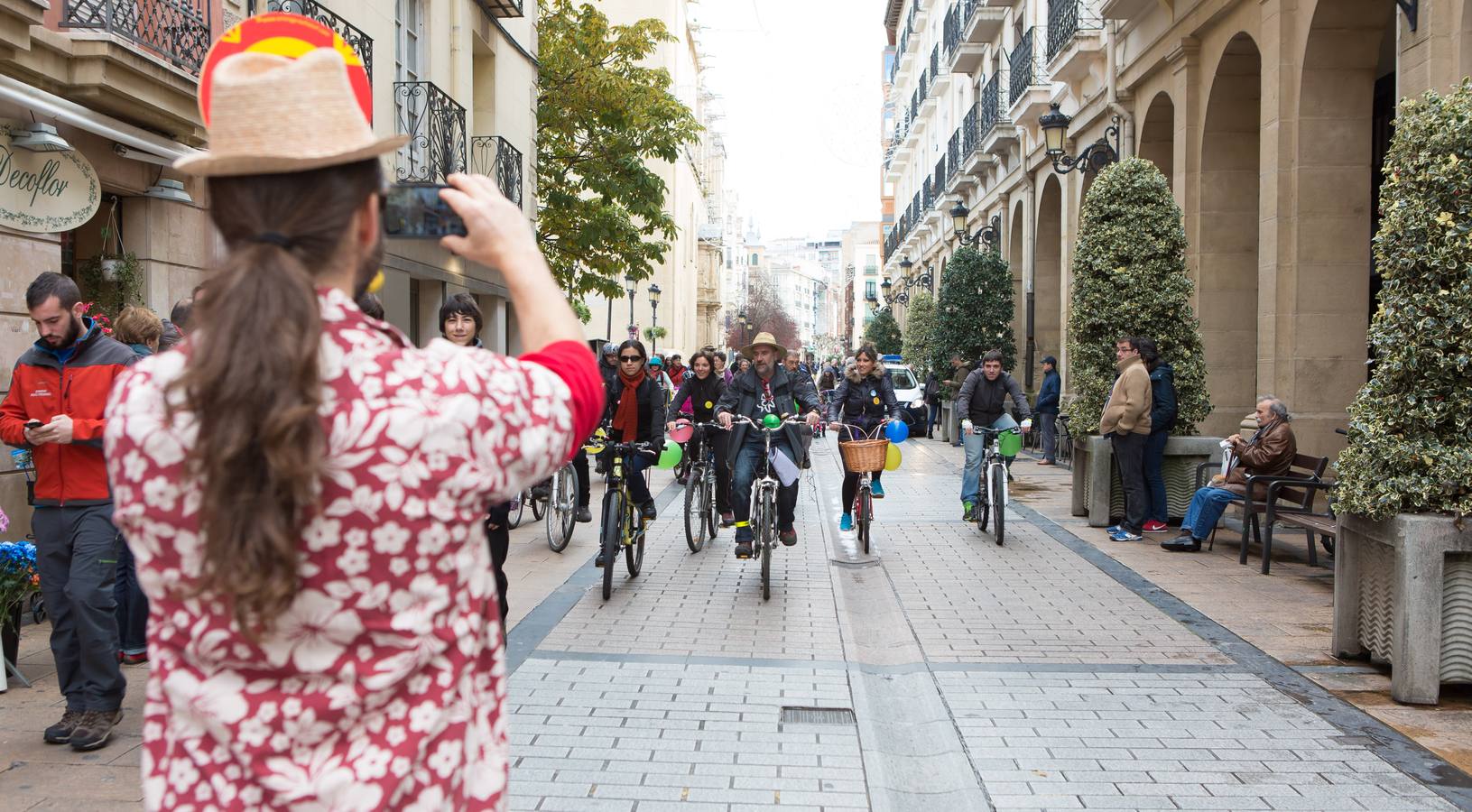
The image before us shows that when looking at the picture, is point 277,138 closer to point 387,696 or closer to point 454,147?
point 387,696

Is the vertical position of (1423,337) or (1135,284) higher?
(1135,284)

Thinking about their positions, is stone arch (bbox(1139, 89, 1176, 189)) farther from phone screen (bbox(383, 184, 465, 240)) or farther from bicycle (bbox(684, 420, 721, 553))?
phone screen (bbox(383, 184, 465, 240))

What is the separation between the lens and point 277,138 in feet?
4.74

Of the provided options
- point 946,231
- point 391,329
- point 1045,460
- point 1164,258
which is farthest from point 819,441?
point 391,329

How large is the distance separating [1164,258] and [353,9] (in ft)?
29.5

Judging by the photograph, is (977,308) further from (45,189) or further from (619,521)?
(45,189)

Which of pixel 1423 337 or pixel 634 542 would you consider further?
pixel 634 542

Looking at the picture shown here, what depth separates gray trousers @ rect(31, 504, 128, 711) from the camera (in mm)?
4887

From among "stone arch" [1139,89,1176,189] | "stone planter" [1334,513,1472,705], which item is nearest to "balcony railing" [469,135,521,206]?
"stone arch" [1139,89,1176,189]

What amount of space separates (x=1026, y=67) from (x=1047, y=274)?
4708 millimetres

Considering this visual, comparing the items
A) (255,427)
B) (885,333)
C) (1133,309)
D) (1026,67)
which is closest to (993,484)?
(1133,309)

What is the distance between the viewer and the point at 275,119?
145 cm

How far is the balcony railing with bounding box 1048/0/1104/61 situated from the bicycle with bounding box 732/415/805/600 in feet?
42.2

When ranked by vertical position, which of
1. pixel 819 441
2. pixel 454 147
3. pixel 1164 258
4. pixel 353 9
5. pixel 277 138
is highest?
pixel 353 9
